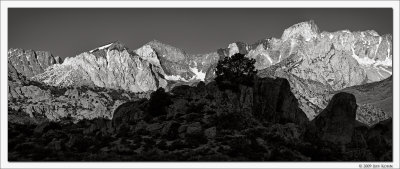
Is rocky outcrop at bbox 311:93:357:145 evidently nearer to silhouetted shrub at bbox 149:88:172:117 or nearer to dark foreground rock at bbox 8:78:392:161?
dark foreground rock at bbox 8:78:392:161

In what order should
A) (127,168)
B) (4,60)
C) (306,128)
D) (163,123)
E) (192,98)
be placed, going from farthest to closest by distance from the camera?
(192,98), (306,128), (163,123), (4,60), (127,168)

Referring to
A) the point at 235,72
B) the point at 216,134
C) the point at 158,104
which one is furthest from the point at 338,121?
the point at 158,104

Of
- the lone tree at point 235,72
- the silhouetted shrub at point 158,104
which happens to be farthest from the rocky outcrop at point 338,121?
the silhouetted shrub at point 158,104

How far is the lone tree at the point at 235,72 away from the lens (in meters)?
96.8

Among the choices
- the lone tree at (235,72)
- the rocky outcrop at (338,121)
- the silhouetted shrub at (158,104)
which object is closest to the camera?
the rocky outcrop at (338,121)

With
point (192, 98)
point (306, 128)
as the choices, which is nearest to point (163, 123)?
point (192, 98)

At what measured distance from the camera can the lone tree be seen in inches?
3812

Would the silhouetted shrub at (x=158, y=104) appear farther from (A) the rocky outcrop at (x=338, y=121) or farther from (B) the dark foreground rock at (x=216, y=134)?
(A) the rocky outcrop at (x=338, y=121)

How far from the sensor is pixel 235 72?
99812 mm

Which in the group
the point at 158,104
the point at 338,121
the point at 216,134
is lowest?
the point at 216,134

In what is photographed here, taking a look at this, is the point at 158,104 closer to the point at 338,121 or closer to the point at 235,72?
the point at 235,72

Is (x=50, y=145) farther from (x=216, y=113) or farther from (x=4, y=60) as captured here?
(x=216, y=113)

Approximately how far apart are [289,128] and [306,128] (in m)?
5.13

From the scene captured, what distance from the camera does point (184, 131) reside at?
246 ft
